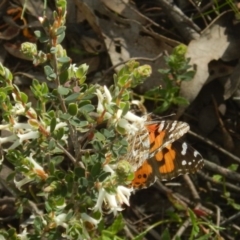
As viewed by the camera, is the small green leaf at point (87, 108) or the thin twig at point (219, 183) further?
the thin twig at point (219, 183)

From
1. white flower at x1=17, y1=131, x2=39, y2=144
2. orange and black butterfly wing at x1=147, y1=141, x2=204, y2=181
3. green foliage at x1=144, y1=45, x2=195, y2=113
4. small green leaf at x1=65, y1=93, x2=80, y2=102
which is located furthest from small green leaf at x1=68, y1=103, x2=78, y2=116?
green foliage at x1=144, y1=45, x2=195, y2=113

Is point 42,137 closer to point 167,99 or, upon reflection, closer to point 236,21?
point 167,99

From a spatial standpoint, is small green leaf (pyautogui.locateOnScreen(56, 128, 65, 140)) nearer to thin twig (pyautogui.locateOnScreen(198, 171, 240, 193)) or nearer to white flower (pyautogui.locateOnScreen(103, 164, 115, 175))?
white flower (pyautogui.locateOnScreen(103, 164, 115, 175))

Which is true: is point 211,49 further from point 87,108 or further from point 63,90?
point 63,90

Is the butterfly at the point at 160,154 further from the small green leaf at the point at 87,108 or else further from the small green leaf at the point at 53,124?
the small green leaf at the point at 53,124

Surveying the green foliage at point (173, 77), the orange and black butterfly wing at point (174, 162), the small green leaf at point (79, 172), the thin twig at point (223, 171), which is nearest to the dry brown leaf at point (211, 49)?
the green foliage at point (173, 77)

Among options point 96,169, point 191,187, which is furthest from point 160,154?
point 96,169

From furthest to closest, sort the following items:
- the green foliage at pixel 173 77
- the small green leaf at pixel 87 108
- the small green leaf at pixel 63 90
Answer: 1. the green foliage at pixel 173 77
2. the small green leaf at pixel 87 108
3. the small green leaf at pixel 63 90
